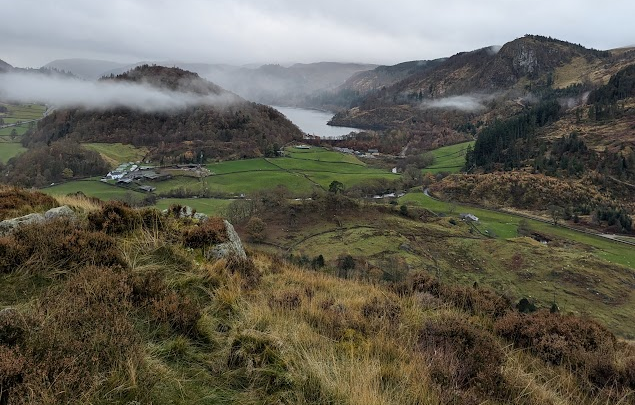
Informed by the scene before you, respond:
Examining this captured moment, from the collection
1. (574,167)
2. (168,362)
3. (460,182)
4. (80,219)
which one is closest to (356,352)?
(168,362)

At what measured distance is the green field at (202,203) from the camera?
74.9 m

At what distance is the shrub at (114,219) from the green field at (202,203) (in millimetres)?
63482

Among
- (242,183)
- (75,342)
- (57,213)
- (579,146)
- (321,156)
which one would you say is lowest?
(242,183)

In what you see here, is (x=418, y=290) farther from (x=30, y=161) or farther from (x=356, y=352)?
(x=30, y=161)

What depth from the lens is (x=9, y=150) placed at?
453 ft

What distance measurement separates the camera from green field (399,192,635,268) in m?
64.8

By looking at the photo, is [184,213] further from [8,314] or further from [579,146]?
[579,146]

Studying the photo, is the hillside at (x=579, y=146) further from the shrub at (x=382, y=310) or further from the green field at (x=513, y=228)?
the shrub at (x=382, y=310)

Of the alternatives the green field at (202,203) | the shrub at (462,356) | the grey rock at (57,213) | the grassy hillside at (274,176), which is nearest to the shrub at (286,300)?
the shrub at (462,356)

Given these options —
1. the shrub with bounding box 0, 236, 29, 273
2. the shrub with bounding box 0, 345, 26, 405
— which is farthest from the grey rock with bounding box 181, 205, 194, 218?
the shrub with bounding box 0, 345, 26, 405

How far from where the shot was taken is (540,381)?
541cm

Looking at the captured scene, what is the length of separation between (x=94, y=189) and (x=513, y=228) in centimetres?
10196

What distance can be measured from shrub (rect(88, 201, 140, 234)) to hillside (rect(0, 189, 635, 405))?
67 millimetres

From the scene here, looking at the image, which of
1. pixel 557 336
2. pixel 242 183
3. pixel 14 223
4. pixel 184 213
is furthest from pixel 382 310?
pixel 242 183
